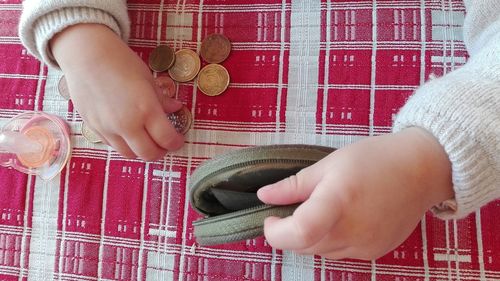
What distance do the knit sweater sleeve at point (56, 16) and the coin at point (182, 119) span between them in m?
0.13

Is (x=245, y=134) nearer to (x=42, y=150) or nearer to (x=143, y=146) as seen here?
(x=143, y=146)

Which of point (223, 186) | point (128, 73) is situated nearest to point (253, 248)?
point (223, 186)

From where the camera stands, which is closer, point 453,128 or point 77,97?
point 453,128

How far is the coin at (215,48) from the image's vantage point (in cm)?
64

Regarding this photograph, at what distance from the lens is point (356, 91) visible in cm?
61

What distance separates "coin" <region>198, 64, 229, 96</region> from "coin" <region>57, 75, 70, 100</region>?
18cm

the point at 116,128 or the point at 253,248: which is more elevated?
the point at 116,128

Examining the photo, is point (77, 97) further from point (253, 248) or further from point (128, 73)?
point (253, 248)

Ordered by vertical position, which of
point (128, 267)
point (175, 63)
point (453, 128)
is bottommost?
point (128, 267)

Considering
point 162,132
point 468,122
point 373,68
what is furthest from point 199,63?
point 468,122

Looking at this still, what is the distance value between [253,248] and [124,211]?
0.56 ft

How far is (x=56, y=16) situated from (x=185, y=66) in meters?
0.16

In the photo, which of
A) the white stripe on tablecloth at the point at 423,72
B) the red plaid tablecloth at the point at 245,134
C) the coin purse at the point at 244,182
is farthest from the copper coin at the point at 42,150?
the white stripe on tablecloth at the point at 423,72

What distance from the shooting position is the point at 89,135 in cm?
65
